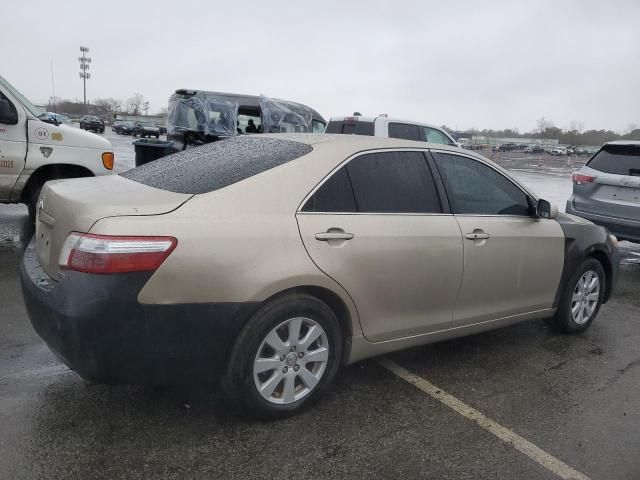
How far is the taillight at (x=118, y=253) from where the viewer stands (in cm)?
238

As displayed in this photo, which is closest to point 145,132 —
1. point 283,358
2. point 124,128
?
point 124,128

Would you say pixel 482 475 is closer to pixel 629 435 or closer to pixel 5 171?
pixel 629 435

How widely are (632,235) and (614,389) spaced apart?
3742mm

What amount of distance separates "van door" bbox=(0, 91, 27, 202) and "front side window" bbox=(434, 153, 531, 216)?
191 inches

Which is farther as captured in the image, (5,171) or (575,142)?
(575,142)

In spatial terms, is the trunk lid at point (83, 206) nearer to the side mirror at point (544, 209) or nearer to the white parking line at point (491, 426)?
the white parking line at point (491, 426)

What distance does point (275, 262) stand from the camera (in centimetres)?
267

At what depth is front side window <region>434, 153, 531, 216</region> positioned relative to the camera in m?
3.61

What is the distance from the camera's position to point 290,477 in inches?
96.3

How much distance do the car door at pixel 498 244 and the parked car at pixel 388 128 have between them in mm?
5240

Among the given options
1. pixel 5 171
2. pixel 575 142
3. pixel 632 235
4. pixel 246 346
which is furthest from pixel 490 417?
pixel 575 142

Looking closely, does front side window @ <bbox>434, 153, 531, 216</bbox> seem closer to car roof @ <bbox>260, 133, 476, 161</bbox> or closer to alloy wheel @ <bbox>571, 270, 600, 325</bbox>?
car roof @ <bbox>260, 133, 476, 161</bbox>

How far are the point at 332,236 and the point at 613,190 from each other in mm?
5431

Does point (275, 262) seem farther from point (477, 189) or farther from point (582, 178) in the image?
point (582, 178)
